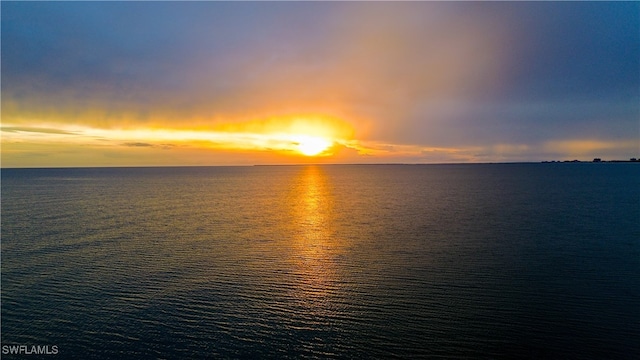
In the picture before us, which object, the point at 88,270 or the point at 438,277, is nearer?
the point at 438,277

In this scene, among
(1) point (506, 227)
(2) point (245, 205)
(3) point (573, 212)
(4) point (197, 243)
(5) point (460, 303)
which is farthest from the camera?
(2) point (245, 205)

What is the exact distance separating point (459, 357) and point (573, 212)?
73404 mm

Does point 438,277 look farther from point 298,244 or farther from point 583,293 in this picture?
point 298,244

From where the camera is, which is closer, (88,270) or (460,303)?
(460,303)

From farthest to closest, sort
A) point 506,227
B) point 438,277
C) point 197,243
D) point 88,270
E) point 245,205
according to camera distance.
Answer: point 245,205 → point 506,227 → point 197,243 → point 88,270 → point 438,277

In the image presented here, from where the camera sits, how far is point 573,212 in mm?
79188

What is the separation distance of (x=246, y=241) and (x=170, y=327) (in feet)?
94.5

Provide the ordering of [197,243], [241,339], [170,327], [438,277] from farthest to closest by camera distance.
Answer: [197,243]
[438,277]
[170,327]
[241,339]

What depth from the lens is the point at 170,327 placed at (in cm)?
2820

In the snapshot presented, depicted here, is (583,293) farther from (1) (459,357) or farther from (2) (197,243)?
(2) (197,243)

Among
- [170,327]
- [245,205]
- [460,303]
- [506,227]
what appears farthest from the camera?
[245,205]

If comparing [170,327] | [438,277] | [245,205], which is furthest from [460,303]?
[245,205]

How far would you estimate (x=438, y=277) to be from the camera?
38.2 m

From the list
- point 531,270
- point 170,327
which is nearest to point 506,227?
point 531,270
